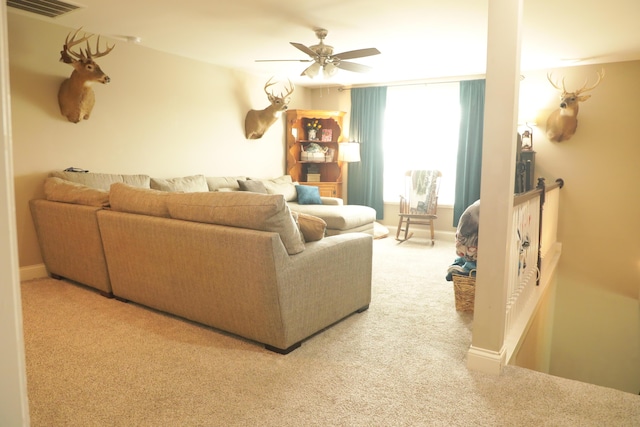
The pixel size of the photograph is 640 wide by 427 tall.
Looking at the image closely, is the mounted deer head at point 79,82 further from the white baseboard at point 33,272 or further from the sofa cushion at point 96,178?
the white baseboard at point 33,272

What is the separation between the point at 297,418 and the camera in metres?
1.85

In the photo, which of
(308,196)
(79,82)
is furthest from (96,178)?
(308,196)

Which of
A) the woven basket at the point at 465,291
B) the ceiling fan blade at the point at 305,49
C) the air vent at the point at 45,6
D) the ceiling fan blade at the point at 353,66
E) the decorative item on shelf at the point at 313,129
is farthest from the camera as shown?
the decorative item on shelf at the point at 313,129

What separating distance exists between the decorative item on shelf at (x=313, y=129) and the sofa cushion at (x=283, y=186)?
0.93 meters

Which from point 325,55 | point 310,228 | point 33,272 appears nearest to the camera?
point 310,228

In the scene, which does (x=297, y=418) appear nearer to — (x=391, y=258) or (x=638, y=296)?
(x=391, y=258)

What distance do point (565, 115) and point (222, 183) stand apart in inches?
169

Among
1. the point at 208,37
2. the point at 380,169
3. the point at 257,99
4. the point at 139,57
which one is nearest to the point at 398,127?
the point at 380,169

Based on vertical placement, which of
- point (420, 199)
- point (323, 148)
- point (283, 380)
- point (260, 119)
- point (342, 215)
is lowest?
point (283, 380)

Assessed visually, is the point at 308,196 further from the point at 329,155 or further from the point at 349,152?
the point at 329,155

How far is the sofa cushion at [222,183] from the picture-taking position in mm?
5355

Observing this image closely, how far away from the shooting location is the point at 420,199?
6.31 m

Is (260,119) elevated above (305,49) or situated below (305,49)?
below

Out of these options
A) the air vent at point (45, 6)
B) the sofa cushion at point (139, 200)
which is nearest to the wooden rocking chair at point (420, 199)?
the sofa cushion at point (139, 200)
